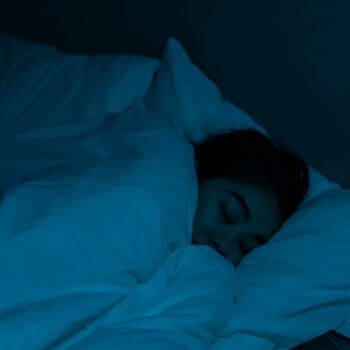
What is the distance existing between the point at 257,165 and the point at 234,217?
157 millimetres

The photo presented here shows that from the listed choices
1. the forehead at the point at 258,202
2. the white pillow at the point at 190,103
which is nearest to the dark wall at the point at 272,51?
the white pillow at the point at 190,103

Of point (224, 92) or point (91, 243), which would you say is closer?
point (91, 243)

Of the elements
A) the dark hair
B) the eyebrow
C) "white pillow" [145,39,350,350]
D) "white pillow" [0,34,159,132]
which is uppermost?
"white pillow" [0,34,159,132]

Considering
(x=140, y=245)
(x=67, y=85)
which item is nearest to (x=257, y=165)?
(x=140, y=245)

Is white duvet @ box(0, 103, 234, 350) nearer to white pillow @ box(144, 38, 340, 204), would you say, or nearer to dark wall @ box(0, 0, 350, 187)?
white pillow @ box(144, 38, 340, 204)

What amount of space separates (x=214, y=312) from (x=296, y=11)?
719mm

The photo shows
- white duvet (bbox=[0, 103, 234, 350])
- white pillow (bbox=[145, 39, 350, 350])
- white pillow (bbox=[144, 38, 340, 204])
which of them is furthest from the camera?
white pillow (bbox=[144, 38, 340, 204])

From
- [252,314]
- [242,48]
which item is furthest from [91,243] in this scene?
[242,48]

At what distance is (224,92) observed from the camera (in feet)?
4.68

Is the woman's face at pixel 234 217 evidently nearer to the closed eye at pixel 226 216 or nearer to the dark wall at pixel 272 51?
the closed eye at pixel 226 216

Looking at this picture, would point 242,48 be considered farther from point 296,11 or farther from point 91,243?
point 91,243

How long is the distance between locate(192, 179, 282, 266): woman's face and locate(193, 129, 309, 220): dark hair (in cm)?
3

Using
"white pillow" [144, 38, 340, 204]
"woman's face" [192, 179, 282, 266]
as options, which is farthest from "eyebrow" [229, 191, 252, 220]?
"white pillow" [144, 38, 340, 204]

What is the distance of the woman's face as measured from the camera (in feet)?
3.56
